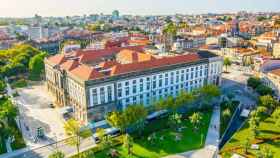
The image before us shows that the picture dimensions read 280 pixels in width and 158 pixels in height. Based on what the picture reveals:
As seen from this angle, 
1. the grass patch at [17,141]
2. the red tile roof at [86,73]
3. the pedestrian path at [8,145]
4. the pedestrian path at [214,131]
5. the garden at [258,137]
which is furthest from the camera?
the red tile roof at [86,73]

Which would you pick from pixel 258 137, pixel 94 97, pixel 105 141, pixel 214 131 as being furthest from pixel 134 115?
pixel 258 137

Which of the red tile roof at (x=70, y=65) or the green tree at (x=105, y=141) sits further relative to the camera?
the red tile roof at (x=70, y=65)

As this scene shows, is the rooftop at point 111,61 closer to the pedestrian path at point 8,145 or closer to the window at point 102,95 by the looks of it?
the window at point 102,95

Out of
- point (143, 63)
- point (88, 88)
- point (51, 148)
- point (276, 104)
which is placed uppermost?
point (143, 63)

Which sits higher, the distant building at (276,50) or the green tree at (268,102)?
the distant building at (276,50)

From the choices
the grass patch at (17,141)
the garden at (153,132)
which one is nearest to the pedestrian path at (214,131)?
the garden at (153,132)

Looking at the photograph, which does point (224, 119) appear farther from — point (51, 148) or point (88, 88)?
point (51, 148)

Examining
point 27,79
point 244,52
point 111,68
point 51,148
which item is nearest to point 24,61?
point 27,79

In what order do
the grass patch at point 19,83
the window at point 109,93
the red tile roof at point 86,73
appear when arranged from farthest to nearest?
1. the grass patch at point 19,83
2. the window at point 109,93
3. the red tile roof at point 86,73
